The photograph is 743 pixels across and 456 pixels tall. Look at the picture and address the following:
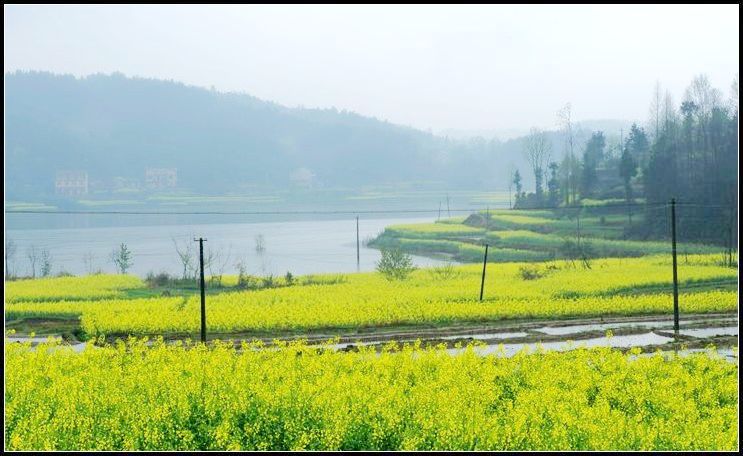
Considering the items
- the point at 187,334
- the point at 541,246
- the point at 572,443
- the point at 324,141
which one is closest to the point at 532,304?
the point at 187,334

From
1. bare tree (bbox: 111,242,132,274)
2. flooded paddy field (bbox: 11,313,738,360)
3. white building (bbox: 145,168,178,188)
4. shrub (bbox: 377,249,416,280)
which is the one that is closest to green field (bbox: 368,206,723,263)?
shrub (bbox: 377,249,416,280)

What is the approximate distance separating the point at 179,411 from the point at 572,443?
3519 mm

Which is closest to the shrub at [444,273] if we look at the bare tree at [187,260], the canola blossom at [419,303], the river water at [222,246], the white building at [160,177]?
the canola blossom at [419,303]

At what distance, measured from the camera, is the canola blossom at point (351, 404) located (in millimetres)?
6844

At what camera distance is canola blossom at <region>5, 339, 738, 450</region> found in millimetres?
6844

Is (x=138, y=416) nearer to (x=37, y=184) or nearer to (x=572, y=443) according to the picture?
(x=572, y=443)

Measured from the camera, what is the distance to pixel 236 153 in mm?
97188

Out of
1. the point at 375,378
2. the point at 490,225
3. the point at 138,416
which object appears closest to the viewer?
the point at 138,416

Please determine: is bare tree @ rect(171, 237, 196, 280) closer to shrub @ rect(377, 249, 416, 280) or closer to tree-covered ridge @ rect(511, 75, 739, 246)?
shrub @ rect(377, 249, 416, 280)

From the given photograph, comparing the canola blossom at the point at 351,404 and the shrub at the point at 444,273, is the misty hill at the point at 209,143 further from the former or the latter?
the canola blossom at the point at 351,404

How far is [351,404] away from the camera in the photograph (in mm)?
7637

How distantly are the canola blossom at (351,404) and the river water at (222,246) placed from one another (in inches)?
1072

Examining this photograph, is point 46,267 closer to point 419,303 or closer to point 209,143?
point 419,303

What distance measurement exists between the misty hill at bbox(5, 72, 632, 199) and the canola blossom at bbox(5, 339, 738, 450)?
239ft
